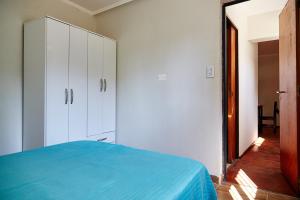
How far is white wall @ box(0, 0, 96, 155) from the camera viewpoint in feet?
7.87

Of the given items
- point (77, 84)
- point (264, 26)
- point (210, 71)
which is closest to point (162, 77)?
point (210, 71)

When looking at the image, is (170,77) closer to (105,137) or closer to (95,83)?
(95,83)

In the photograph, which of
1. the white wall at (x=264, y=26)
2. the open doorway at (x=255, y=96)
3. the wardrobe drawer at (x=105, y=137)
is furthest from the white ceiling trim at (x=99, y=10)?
the white wall at (x=264, y=26)

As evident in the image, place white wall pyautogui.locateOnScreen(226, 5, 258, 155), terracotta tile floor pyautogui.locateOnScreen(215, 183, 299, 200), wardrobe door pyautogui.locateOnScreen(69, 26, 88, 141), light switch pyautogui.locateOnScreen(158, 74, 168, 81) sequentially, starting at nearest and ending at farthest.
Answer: terracotta tile floor pyautogui.locateOnScreen(215, 183, 299, 200) → wardrobe door pyautogui.locateOnScreen(69, 26, 88, 141) → light switch pyautogui.locateOnScreen(158, 74, 168, 81) → white wall pyautogui.locateOnScreen(226, 5, 258, 155)

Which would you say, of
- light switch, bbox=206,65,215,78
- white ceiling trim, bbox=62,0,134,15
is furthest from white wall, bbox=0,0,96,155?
light switch, bbox=206,65,215,78

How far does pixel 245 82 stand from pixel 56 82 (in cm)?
311

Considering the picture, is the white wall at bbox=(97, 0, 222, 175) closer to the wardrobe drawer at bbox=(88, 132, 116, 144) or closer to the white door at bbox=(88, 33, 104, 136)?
the wardrobe drawer at bbox=(88, 132, 116, 144)

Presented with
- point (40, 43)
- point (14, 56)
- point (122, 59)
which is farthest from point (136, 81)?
point (14, 56)

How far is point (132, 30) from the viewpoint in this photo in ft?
10.2

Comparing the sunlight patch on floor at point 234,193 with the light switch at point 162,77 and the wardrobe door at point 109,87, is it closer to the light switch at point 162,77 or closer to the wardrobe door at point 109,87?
the light switch at point 162,77

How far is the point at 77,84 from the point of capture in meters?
2.68

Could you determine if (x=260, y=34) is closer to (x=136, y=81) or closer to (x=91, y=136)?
(x=136, y=81)

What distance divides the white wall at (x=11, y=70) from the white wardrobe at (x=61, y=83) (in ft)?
0.27

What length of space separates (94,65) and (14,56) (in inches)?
38.0
